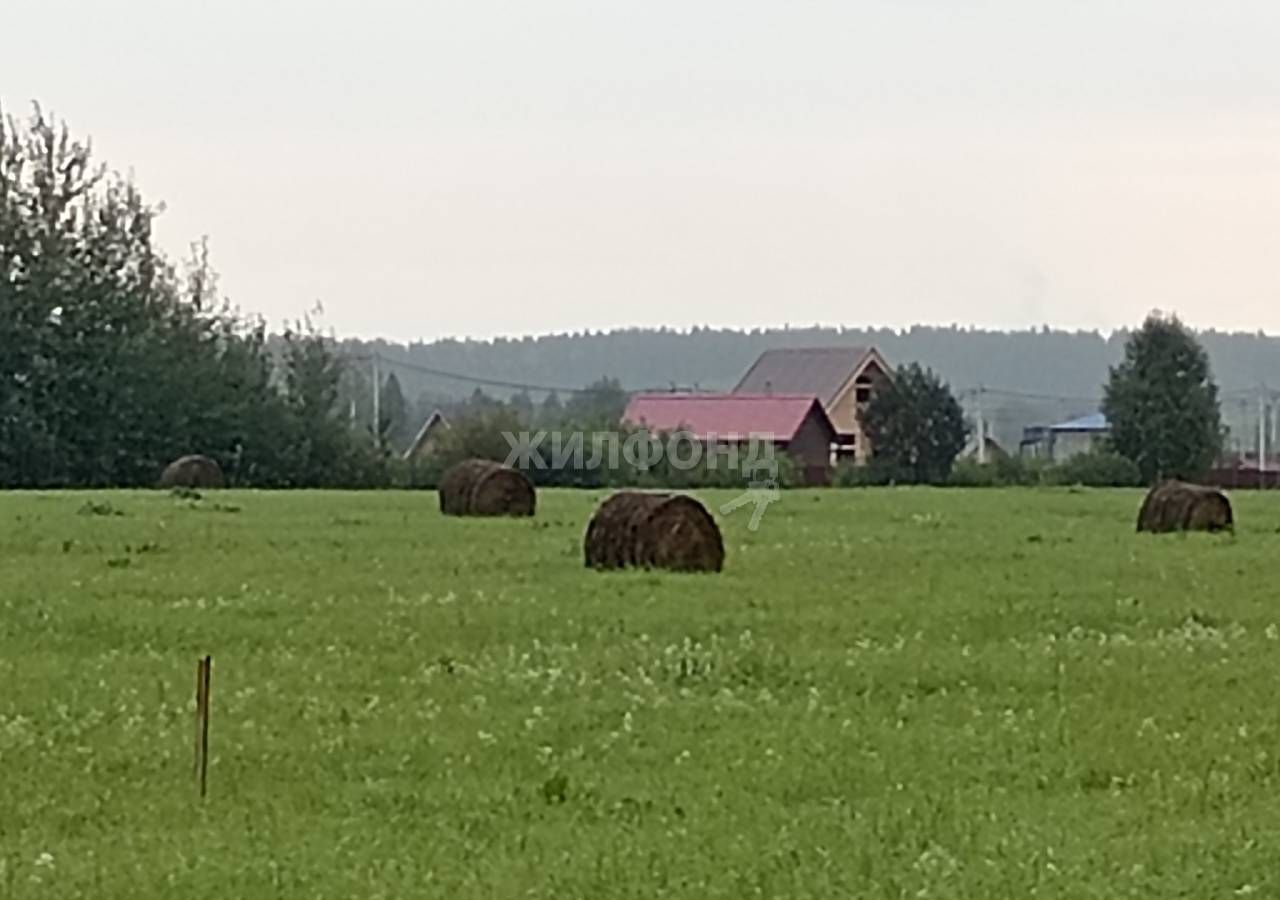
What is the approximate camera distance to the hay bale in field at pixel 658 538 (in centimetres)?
A: 2434

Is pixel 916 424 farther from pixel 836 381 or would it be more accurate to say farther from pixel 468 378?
pixel 468 378

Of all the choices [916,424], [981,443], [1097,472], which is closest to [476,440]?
[1097,472]

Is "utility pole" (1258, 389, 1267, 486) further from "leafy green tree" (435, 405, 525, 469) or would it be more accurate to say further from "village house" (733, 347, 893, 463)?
"leafy green tree" (435, 405, 525, 469)

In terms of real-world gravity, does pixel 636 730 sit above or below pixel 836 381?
below

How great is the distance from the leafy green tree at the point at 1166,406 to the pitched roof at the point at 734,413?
1231 cm

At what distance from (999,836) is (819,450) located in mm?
84427

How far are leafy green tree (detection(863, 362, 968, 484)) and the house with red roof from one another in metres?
3.66

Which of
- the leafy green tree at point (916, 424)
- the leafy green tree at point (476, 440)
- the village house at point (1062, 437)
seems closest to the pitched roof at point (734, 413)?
the leafy green tree at point (916, 424)

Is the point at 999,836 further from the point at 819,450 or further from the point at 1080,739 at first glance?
the point at 819,450

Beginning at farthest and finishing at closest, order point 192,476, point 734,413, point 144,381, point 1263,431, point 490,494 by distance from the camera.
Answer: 1. point 1263,431
2. point 734,413
3. point 144,381
4. point 192,476
5. point 490,494

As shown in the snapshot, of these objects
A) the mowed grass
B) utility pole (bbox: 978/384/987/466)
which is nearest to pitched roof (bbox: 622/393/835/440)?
utility pole (bbox: 978/384/987/466)

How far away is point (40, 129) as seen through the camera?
6575 cm

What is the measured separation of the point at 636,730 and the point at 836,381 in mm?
99010

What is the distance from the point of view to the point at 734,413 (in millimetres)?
95688
